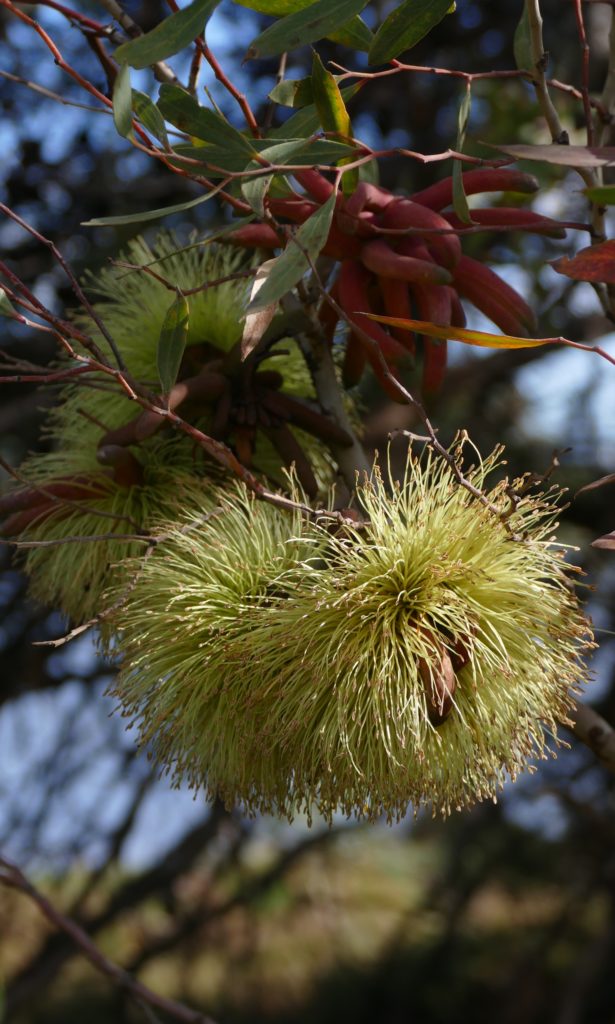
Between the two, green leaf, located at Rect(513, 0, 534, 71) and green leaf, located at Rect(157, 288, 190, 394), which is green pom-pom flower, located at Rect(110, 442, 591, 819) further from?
green leaf, located at Rect(513, 0, 534, 71)

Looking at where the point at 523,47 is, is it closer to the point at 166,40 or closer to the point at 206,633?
the point at 166,40

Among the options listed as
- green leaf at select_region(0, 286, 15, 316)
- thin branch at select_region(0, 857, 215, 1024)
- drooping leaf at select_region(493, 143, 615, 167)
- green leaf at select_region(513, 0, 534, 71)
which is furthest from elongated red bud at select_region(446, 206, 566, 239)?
thin branch at select_region(0, 857, 215, 1024)

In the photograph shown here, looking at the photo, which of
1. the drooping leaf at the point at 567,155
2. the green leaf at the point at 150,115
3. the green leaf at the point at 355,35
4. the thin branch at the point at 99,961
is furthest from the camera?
the thin branch at the point at 99,961

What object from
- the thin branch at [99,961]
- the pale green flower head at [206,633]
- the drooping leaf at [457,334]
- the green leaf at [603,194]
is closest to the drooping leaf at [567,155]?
the green leaf at [603,194]

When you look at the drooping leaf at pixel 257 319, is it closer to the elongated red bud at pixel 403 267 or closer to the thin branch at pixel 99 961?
the elongated red bud at pixel 403 267

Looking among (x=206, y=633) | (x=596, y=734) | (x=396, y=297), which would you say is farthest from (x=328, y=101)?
(x=596, y=734)

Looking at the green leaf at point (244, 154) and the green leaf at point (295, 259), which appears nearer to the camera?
the green leaf at point (295, 259)
